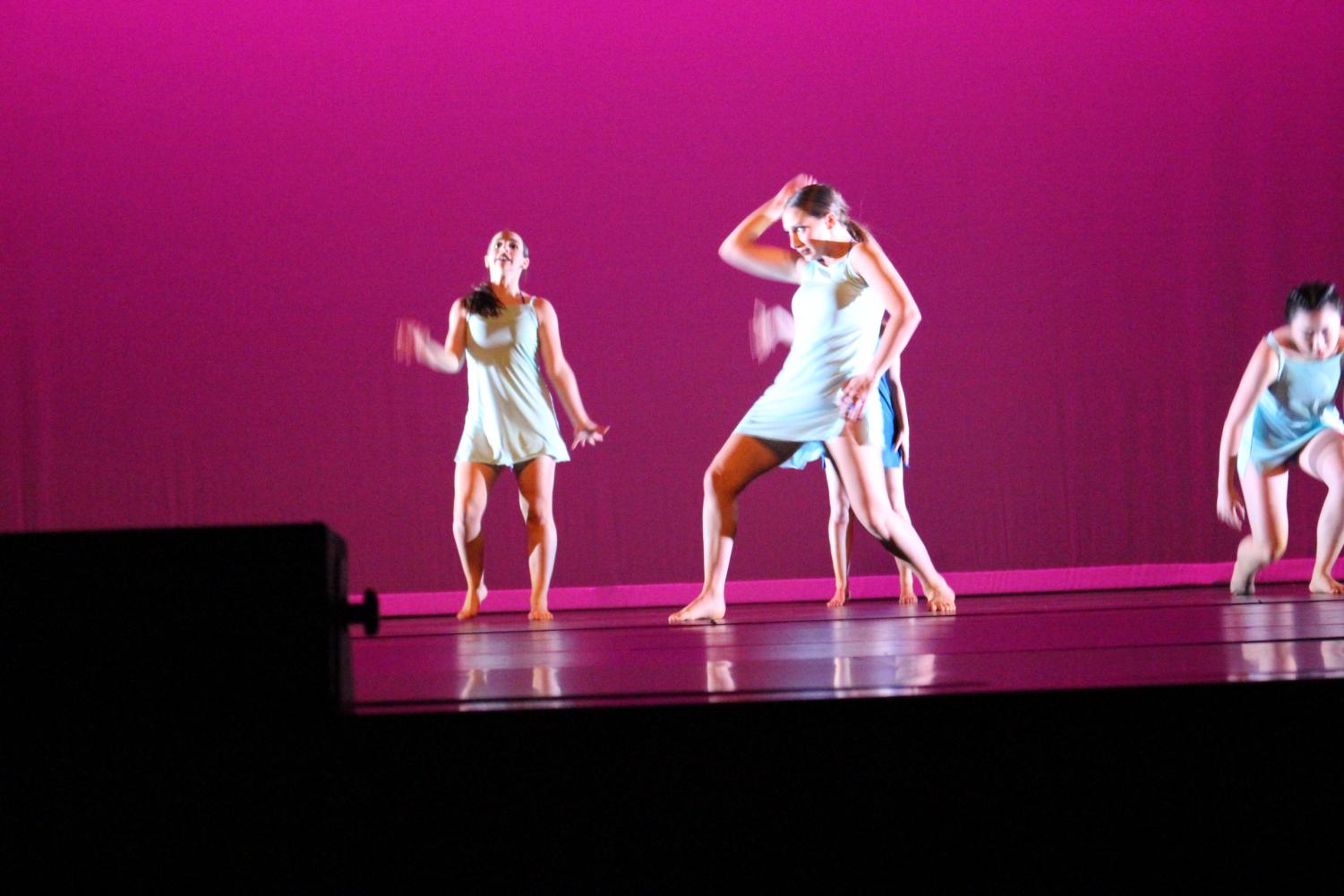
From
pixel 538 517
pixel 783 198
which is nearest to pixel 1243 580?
pixel 783 198

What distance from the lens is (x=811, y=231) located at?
455cm

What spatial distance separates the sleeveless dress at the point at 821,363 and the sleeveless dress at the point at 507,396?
3.44 feet

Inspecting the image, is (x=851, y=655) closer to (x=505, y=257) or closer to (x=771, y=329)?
(x=771, y=329)

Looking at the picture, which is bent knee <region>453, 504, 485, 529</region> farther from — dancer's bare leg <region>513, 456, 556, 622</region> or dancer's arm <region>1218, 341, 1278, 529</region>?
dancer's arm <region>1218, 341, 1278, 529</region>

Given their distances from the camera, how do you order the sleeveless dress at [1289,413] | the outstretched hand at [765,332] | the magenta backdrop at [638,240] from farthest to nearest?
the magenta backdrop at [638,240] → the outstretched hand at [765,332] → the sleeveless dress at [1289,413]

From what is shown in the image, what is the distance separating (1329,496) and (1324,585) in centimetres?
38

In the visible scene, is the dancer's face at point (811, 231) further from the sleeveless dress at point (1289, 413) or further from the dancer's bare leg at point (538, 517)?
the sleeveless dress at point (1289, 413)

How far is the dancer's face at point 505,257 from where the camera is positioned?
202 inches

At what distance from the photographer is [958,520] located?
6.15 metres

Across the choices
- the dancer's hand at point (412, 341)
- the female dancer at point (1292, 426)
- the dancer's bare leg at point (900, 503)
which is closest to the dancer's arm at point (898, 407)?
the dancer's bare leg at point (900, 503)

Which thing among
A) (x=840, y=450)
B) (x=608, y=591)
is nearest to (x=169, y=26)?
(x=608, y=591)

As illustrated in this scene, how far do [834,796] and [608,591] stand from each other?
4950 millimetres

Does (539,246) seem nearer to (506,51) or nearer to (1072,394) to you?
(506,51)

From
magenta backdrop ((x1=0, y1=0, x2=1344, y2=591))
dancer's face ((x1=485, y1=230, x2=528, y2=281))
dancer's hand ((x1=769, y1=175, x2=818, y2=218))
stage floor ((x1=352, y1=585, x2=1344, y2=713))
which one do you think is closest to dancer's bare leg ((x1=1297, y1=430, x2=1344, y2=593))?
stage floor ((x1=352, y1=585, x2=1344, y2=713))
